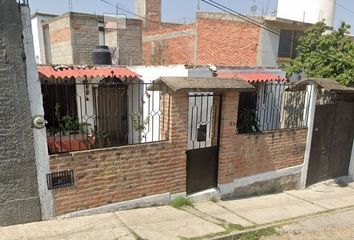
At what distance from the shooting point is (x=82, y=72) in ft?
25.9

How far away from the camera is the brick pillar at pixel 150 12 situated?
2247cm

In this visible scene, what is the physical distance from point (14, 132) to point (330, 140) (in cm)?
746

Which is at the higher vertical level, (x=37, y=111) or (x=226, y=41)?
(x=226, y=41)

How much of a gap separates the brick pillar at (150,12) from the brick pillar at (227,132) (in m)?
17.7

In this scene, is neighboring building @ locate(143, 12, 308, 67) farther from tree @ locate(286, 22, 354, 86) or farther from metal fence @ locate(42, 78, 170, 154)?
metal fence @ locate(42, 78, 170, 154)

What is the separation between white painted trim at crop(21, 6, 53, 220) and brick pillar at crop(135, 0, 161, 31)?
1884 cm

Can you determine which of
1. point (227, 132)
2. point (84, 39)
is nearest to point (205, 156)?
point (227, 132)

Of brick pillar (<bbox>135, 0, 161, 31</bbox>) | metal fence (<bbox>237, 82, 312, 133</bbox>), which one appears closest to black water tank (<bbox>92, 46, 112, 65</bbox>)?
metal fence (<bbox>237, 82, 312, 133</bbox>)

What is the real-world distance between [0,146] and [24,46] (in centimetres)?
138

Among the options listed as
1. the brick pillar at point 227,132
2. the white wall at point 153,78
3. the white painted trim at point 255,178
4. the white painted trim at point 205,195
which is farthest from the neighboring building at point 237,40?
the white painted trim at point 205,195

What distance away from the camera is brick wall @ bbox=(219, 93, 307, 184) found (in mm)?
6031

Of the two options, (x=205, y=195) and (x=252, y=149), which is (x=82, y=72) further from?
(x=252, y=149)

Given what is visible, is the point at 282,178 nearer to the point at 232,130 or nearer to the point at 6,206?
the point at 232,130

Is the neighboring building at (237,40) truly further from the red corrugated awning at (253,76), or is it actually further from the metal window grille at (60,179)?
the metal window grille at (60,179)
